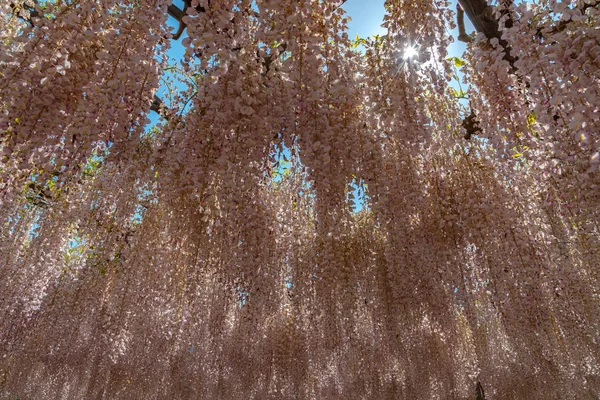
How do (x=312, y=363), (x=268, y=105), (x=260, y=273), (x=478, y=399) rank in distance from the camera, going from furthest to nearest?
1. (x=478, y=399)
2. (x=312, y=363)
3. (x=260, y=273)
4. (x=268, y=105)

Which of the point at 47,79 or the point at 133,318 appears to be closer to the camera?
the point at 47,79

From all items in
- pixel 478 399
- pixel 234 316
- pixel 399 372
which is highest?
pixel 234 316

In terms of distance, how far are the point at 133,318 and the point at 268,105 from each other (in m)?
4.61

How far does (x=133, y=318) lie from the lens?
579 cm

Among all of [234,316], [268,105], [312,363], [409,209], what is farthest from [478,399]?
[268,105]

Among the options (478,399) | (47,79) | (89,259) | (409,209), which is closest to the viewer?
(47,79)

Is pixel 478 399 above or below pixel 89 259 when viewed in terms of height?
below

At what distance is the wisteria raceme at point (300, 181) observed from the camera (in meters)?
2.33

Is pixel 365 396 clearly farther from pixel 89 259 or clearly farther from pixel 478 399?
pixel 89 259

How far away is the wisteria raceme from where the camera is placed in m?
2.33

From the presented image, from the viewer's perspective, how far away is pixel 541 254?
423 centimetres

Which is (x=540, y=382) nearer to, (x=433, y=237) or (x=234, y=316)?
(x=433, y=237)

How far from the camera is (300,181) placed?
390 centimetres

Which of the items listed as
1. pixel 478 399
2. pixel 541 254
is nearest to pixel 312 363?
pixel 478 399
